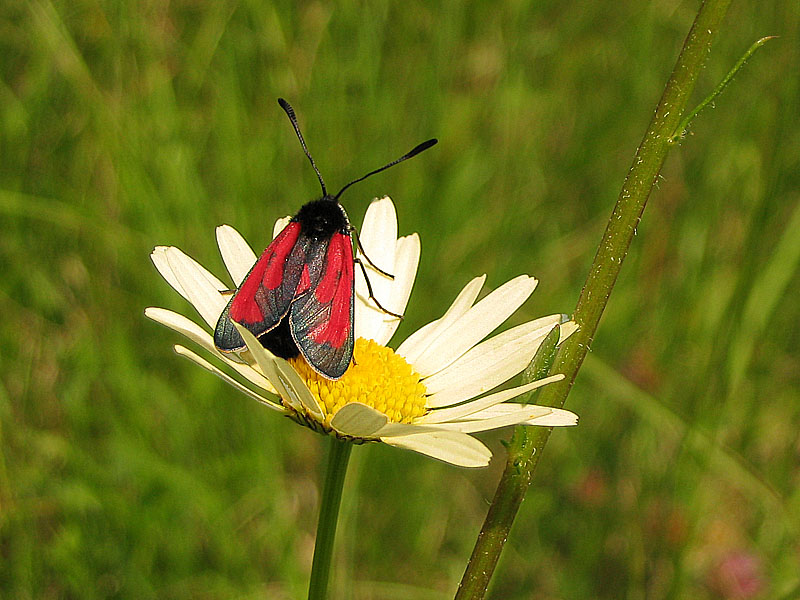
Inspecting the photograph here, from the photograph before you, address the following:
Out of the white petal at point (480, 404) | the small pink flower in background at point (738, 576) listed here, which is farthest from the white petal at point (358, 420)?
the small pink flower in background at point (738, 576)

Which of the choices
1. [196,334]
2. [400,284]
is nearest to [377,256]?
[400,284]

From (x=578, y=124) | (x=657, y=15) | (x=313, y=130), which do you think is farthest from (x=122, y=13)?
(x=657, y=15)

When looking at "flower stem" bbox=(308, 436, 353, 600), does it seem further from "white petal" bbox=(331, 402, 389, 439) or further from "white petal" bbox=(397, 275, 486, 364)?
"white petal" bbox=(397, 275, 486, 364)

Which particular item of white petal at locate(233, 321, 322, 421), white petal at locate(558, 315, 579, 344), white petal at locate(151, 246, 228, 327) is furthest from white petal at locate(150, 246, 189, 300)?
white petal at locate(558, 315, 579, 344)

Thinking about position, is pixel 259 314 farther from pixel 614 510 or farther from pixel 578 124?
pixel 578 124

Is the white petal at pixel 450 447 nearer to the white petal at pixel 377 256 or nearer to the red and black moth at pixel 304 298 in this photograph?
the red and black moth at pixel 304 298
